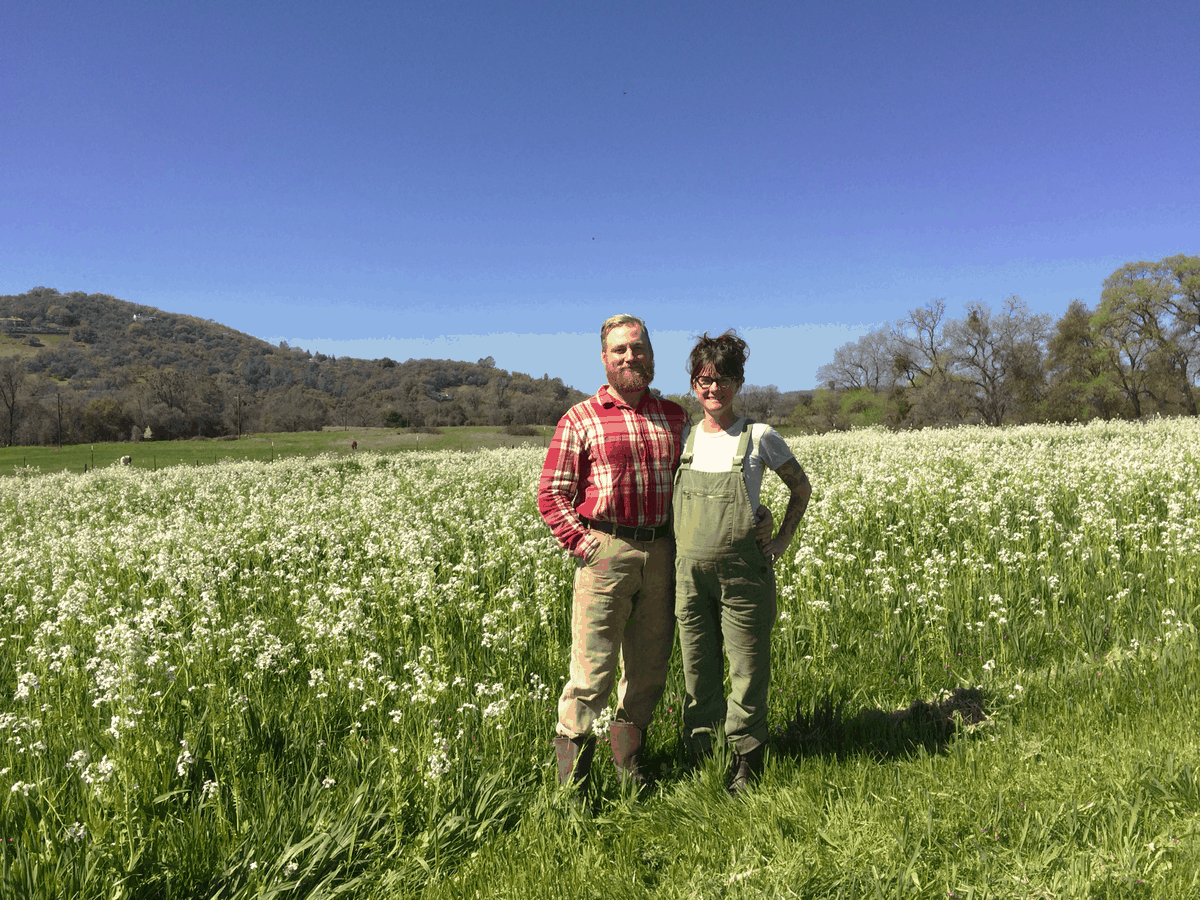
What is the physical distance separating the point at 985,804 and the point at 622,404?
289 centimetres

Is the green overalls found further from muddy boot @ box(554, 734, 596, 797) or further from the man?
muddy boot @ box(554, 734, 596, 797)

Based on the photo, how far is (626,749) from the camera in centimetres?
393

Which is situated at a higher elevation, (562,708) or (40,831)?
(562,708)

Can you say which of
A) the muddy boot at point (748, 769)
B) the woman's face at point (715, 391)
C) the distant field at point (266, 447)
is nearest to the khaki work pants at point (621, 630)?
the muddy boot at point (748, 769)

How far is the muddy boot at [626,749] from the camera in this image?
390 centimetres

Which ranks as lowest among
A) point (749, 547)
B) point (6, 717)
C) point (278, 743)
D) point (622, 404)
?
point (278, 743)

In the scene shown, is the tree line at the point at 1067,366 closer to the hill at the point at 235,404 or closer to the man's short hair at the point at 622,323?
the hill at the point at 235,404

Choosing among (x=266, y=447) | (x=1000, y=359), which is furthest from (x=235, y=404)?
(x=1000, y=359)

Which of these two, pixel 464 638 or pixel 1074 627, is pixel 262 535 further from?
pixel 1074 627

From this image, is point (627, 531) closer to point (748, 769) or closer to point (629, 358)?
point (629, 358)

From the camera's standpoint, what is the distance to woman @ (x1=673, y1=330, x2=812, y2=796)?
359 cm

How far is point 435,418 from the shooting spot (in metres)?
73.7

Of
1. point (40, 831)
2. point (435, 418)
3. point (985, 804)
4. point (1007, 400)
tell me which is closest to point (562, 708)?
point (985, 804)

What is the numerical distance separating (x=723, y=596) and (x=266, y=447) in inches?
1848
